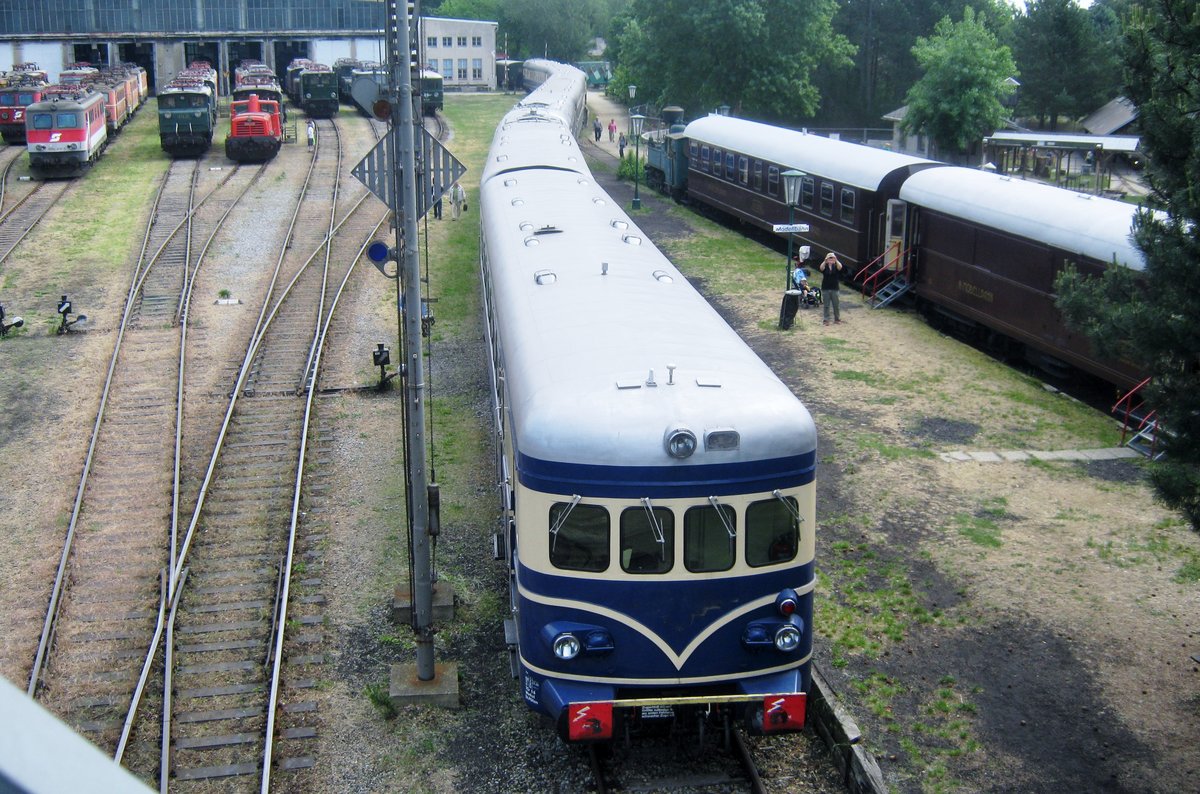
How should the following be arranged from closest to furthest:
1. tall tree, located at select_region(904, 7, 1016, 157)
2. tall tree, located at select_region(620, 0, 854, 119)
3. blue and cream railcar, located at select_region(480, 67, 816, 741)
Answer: blue and cream railcar, located at select_region(480, 67, 816, 741)
tall tree, located at select_region(904, 7, 1016, 157)
tall tree, located at select_region(620, 0, 854, 119)

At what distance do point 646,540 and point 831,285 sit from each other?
16.0m

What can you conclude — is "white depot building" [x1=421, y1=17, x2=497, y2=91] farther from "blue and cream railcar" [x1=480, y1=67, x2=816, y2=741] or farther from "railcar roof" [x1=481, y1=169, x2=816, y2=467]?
"blue and cream railcar" [x1=480, y1=67, x2=816, y2=741]

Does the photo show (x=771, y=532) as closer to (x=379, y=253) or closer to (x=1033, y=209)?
(x=379, y=253)

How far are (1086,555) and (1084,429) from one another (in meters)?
4.74

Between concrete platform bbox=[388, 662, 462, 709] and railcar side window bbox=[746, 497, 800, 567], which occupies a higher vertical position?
railcar side window bbox=[746, 497, 800, 567]

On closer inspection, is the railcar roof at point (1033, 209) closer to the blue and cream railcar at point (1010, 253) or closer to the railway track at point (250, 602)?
the blue and cream railcar at point (1010, 253)

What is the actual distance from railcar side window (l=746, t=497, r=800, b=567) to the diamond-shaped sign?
4.13 meters

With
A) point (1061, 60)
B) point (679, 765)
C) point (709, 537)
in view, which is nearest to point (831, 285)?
point (679, 765)

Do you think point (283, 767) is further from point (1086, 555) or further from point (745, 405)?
point (1086, 555)

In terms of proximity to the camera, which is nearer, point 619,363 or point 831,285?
point 619,363

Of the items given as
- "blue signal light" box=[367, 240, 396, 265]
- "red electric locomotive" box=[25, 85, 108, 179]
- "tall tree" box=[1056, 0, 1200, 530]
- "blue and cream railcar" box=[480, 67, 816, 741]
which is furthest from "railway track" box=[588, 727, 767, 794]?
"red electric locomotive" box=[25, 85, 108, 179]

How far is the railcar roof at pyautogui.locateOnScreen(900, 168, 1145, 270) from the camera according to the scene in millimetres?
18375

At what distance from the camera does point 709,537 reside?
8.70m

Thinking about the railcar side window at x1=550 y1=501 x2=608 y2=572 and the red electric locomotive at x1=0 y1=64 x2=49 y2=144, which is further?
the red electric locomotive at x1=0 y1=64 x2=49 y2=144
